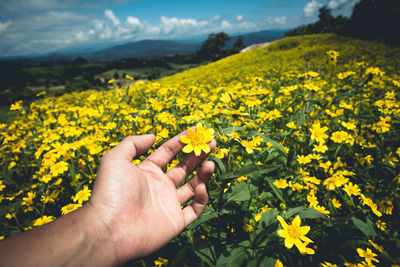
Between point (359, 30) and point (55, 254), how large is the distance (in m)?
30.0

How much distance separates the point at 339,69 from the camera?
7.21 metres

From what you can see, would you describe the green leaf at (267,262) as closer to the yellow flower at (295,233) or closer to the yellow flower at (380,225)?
the yellow flower at (295,233)

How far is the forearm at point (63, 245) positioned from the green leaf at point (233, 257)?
0.75m

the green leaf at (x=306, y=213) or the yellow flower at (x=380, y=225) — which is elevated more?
the green leaf at (x=306, y=213)

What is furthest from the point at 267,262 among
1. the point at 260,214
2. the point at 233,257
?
the point at 260,214

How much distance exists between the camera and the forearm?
0.89 m

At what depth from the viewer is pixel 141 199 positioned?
1.46m

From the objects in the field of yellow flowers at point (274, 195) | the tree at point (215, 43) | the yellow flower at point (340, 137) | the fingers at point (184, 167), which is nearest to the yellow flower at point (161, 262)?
the field of yellow flowers at point (274, 195)

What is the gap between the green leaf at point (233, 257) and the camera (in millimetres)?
1208

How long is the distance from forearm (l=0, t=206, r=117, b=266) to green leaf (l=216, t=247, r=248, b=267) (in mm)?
749

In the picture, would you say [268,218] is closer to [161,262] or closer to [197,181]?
[197,181]

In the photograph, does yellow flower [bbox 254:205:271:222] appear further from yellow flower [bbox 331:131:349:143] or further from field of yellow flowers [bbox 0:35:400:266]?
yellow flower [bbox 331:131:349:143]

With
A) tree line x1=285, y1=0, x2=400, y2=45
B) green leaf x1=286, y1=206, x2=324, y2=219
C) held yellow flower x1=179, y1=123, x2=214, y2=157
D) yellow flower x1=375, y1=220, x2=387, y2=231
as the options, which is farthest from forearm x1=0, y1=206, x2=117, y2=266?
tree line x1=285, y1=0, x2=400, y2=45

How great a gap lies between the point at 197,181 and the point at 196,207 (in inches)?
9.0
